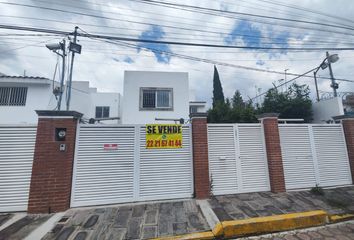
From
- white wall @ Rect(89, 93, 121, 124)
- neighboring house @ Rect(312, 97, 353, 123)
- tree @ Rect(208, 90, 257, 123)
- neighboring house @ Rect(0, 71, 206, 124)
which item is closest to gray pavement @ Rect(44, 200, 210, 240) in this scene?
neighboring house @ Rect(0, 71, 206, 124)

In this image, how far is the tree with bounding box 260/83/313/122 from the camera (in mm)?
8805

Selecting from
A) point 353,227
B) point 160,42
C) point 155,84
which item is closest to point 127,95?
point 155,84

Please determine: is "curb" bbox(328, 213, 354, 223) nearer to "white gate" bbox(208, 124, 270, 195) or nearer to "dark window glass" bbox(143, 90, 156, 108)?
"white gate" bbox(208, 124, 270, 195)

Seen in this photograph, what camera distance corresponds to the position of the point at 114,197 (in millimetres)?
4531

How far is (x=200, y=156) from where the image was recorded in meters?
4.95

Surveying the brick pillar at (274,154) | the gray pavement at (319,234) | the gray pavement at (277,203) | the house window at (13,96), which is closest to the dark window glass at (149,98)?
the brick pillar at (274,154)

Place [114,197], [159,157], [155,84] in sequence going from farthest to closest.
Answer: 1. [155,84]
2. [159,157]
3. [114,197]

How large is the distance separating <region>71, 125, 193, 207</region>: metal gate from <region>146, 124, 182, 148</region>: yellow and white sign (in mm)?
154

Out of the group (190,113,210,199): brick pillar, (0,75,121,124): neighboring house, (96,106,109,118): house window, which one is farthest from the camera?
(96,106,109,118): house window

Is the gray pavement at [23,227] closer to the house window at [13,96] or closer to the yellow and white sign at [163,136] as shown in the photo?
the yellow and white sign at [163,136]

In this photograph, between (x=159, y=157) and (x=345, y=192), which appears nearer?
(x=159, y=157)

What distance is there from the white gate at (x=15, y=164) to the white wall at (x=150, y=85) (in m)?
4.25

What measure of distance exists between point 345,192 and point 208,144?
468cm

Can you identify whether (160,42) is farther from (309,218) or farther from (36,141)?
(309,218)
